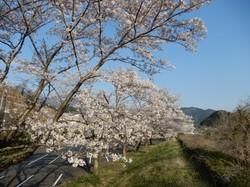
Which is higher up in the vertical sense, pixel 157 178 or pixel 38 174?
pixel 157 178

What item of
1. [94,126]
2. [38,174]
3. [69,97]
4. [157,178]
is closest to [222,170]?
[157,178]

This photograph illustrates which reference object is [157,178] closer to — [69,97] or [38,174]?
[69,97]

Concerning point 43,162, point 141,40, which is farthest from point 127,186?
point 43,162

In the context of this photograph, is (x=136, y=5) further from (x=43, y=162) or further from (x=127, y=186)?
(x=43, y=162)

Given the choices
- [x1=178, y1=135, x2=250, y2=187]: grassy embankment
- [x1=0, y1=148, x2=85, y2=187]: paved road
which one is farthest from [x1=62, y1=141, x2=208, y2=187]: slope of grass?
[x1=0, y1=148, x2=85, y2=187]: paved road

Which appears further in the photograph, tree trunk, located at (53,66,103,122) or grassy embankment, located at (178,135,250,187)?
grassy embankment, located at (178,135,250,187)

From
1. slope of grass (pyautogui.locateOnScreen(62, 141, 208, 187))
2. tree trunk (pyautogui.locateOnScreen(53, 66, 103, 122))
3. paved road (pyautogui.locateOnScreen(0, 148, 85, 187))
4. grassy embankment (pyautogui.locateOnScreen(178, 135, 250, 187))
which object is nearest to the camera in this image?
tree trunk (pyautogui.locateOnScreen(53, 66, 103, 122))

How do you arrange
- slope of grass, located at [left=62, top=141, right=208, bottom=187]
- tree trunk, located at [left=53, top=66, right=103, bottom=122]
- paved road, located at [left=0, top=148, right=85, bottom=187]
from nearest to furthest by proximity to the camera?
1. tree trunk, located at [left=53, top=66, right=103, bottom=122]
2. slope of grass, located at [left=62, top=141, right=208, bottom=187]
3. paved road, located at [left=0, top=148, right=85, bottom=187]

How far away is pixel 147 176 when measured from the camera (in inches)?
570

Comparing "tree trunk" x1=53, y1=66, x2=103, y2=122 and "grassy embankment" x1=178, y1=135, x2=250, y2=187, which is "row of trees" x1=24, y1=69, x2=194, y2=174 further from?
"grassy embankment" x1=178, y1=135, x2=250, y2=187

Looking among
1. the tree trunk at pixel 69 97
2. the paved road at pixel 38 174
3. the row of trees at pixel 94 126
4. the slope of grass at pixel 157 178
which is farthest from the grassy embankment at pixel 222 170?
the paved road at pixel 38 174

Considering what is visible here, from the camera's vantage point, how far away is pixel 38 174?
61.9 ft

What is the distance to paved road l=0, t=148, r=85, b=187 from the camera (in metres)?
16.5

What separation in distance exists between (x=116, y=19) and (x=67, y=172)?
47.6 ft
